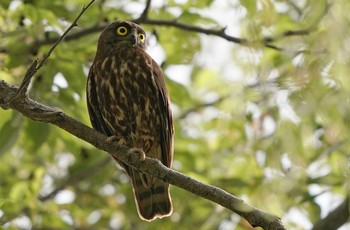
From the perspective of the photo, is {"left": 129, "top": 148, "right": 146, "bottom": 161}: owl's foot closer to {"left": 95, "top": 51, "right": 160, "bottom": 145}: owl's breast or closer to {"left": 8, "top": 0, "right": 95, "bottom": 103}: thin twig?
{"left": 8, "top": 0, "right": 95, "bottom": 103}: thin twig

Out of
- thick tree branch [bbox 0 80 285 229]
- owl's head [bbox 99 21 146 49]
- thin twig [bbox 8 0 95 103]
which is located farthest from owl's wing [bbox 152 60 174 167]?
thin twig [bbox 8 0 95 103]

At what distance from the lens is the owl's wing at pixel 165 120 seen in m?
4.59

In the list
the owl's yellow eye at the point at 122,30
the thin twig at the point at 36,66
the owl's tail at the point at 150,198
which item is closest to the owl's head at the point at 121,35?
the owl's yellow eye at the point at 122,30

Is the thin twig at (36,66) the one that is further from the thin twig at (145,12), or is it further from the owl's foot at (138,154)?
the thin twig at (145,12)

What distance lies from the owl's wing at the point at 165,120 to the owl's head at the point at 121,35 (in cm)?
39

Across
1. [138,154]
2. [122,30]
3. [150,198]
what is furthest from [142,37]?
[138,154]

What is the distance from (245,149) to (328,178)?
1.23 m

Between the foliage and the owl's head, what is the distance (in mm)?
138

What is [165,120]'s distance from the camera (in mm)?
4621

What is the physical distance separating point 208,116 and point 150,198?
3.08 m

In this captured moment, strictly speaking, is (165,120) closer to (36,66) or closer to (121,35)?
(121,35)

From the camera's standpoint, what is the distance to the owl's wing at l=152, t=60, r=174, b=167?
15.0 feet

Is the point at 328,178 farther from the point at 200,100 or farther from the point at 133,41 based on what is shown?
the point at 200,100

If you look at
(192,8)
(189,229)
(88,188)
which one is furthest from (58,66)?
(88,188)
